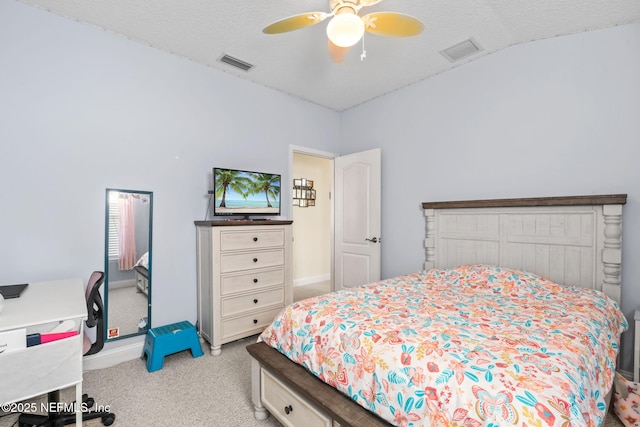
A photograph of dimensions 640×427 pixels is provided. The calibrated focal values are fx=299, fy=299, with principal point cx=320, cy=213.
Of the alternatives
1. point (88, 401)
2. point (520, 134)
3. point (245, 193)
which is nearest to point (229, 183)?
point (245, 193)

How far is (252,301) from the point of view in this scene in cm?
292

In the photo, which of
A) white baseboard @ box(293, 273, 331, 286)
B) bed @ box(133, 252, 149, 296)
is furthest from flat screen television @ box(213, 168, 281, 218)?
white baseboard @ box(293, 273, 331, 286)

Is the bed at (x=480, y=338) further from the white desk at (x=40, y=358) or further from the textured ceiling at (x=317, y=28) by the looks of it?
the textured ceiling at (x=317, y=28)

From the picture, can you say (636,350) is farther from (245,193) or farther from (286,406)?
(245,193)

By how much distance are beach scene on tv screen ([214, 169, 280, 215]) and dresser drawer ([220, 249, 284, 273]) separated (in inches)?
17.5

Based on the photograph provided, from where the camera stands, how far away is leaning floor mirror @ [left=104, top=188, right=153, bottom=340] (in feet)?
8.23

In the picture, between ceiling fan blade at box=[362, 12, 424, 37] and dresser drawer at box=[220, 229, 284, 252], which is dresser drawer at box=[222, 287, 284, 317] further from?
ceiling fan blade at box=[362, 12, 424, 37]

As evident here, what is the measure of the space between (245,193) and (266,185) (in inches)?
10.4

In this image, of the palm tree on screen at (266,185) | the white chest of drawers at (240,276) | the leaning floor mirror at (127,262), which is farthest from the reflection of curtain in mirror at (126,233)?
the palm tree on screen at (266,185)

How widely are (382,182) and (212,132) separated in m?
2.07

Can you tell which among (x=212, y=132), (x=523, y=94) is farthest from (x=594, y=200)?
(x=212, y=132)

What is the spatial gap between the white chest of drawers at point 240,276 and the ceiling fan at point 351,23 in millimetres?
1691

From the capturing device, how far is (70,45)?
233cm

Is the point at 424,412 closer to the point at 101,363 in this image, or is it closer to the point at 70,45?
the point at 101,363
